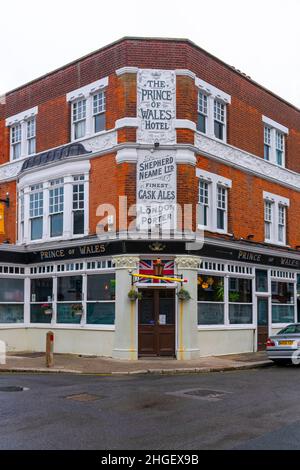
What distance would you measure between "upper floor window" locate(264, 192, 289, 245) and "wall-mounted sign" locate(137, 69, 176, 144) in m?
6.59

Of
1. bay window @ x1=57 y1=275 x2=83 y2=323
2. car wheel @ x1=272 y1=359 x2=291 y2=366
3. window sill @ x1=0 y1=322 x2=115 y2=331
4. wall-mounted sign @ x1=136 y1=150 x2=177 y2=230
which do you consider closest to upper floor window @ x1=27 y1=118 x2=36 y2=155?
bay window @ x1=57 y1=275 x2=83 y2=323

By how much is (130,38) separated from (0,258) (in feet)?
32.0

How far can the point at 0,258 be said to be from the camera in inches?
888

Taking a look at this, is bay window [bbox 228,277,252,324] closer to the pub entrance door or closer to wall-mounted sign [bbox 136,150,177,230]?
the pub entrance door

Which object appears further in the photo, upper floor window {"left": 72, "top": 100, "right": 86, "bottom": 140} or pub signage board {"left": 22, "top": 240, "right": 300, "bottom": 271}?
upper floor window {"left": 72, "top": 100, "right": 86, "bottom": 140}

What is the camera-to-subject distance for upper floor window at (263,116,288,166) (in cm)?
2562

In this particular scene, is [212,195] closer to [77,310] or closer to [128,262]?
[128,262]

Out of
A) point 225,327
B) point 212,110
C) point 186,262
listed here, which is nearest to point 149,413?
point 186,262

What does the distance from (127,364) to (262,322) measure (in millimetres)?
7924

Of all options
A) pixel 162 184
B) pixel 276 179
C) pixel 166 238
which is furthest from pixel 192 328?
pixel 276 179

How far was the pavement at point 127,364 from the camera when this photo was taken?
55.3 feet

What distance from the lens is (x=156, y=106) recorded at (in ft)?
67.4

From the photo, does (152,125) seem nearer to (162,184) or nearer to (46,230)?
(162,184)

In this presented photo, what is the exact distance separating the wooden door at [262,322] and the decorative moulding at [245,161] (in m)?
5.44
